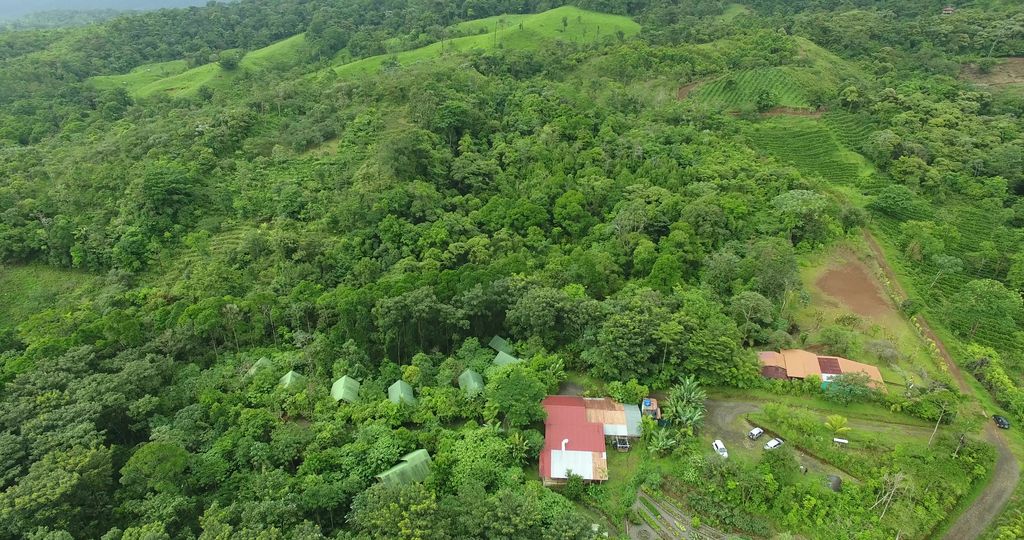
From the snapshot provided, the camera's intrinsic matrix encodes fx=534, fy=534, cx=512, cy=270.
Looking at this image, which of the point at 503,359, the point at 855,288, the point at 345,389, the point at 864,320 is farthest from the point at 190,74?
the point at 864,320

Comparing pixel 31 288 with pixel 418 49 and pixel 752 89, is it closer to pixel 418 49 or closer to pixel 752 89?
pixel 418 49

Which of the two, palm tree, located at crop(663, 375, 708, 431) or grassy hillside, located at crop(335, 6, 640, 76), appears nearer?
palm tree, located at crop(663, 375, 708, 431)

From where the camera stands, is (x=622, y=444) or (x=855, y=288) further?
(x=855, y=288)

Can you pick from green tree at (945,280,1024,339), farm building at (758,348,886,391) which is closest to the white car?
farm building at (758,348,886,391)

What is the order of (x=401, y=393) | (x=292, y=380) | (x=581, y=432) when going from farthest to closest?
(x=292, y=380) < (x=401, y=393) < (x=581, y=432)

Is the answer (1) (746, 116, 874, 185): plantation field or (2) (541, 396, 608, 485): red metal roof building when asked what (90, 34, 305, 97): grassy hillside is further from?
(2) (541, 396, 608, 485): red metal roof building

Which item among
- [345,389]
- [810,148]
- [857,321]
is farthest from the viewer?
[810,148]

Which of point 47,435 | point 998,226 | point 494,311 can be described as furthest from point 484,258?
point 998,226

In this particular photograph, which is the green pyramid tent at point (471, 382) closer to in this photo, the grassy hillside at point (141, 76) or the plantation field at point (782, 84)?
the plantation field at point (782, 84)
